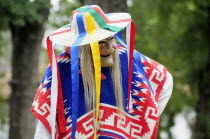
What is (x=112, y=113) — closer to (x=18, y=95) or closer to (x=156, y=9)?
(x=18, y=95)

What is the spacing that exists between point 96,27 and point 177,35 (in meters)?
5.70

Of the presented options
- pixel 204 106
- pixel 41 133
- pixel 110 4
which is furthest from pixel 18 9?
pixel 204 106

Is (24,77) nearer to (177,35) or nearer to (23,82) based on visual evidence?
(23,82)

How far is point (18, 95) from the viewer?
22.5 ft

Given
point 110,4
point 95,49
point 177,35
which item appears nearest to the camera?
point 95,49

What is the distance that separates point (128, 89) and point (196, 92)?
5898mm

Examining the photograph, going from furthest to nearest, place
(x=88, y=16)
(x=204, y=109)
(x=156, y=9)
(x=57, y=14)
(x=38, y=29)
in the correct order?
(x=204, y=109), (x=57, y=14), (x=156, y=9), (x=38, y=29), (x=88, y=16)

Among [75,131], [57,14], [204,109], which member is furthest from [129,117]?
[204,109]

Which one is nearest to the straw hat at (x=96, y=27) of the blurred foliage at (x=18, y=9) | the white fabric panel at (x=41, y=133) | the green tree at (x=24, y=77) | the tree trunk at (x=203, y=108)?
the white fabric panel at (x=41, y=133)

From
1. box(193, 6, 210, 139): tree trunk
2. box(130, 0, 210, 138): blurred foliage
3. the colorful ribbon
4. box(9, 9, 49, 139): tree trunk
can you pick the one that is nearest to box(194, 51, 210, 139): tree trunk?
box(193, 6, 210, 139): tree trunk

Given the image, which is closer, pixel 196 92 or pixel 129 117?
pixel 129 117

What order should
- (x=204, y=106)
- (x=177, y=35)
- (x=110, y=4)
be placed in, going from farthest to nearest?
(x=177, y=35) → (x=204, y=106) → (x=110, y=4)

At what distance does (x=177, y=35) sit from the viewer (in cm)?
863

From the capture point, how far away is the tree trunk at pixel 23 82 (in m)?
6.73
